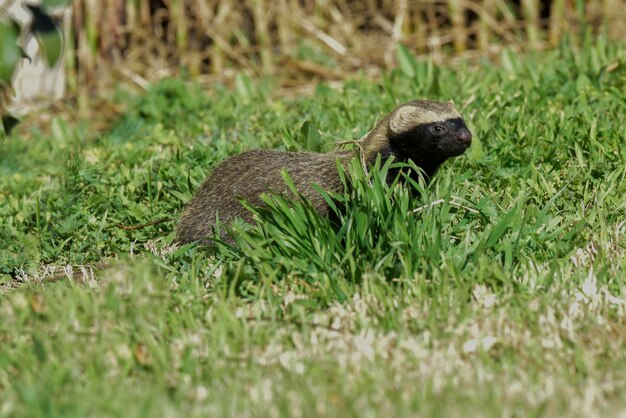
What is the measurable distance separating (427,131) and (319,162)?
2.05ft

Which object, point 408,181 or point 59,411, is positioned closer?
point 59,411

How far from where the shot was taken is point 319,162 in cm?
575

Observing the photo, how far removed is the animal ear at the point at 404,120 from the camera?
5688 millimetres

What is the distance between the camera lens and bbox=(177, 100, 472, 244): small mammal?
5598mm

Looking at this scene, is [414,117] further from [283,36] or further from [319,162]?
[283,36]

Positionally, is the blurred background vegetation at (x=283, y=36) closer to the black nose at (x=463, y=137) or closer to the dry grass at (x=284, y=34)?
the dry grass at (x=284, y=34)

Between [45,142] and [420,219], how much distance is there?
4.25 m

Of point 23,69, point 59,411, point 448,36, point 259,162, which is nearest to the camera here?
point 59,411

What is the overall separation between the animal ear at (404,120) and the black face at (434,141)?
32 mm

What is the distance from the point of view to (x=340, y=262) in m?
4.61

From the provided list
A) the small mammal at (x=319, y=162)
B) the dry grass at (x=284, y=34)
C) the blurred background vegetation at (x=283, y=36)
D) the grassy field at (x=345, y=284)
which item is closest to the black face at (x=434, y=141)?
the small mammal at (x=319, y=162)

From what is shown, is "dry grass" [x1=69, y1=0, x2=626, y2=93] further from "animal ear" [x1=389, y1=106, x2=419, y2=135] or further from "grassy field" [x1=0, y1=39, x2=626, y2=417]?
"animal ear" [x1=389, y1=106, x2=419, y2=135]

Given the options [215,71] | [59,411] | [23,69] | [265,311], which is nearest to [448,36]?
[215,71]

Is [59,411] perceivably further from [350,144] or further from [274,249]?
[350,144]
